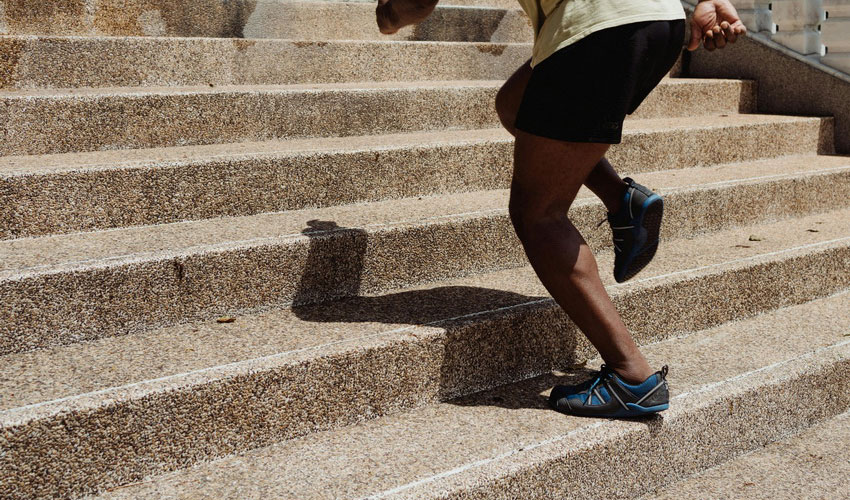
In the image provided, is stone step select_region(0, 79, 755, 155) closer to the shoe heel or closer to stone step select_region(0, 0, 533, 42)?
stone step select_region(0, 0, 533, 42)

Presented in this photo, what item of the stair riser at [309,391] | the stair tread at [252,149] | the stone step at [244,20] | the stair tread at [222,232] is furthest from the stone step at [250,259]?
the stone step at [244,20]

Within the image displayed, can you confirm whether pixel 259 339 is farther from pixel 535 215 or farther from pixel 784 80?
pixel 784 80

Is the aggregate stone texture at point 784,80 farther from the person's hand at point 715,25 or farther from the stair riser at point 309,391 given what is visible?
the person's hand at point 715,25

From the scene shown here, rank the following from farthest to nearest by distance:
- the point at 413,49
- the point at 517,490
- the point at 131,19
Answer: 1. the point at 413,49
2. the point at 131,19
3. the point at 517,490

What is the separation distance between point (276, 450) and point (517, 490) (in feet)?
2.34

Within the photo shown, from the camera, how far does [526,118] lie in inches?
93.7

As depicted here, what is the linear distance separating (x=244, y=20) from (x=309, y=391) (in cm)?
299

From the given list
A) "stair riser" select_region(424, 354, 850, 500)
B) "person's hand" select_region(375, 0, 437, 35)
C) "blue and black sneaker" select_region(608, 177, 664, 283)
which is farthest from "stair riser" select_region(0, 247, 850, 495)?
"person's hand" select_region(375, 0, 437, 35)

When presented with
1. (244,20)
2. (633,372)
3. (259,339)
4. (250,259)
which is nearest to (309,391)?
(259,339)

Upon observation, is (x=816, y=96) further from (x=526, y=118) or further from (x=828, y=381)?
(x=526, y=118)

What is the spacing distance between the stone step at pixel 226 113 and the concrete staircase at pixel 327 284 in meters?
0.01

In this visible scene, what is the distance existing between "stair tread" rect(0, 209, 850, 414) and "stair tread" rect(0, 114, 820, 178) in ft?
2.56


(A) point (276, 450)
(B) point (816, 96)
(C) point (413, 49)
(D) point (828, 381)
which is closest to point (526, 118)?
(A) point (276, 450)

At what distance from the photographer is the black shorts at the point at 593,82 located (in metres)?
2.27
